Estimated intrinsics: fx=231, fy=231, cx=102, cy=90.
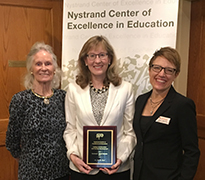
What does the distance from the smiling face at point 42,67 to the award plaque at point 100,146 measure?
566mm

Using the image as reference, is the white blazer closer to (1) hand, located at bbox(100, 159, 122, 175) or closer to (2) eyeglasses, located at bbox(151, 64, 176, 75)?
(1) hand, located at bbox(100, 159, 122, 175)

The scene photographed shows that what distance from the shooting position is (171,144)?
5.14 feet

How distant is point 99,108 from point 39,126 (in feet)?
1.64

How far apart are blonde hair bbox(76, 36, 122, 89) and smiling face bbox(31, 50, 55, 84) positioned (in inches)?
10.2

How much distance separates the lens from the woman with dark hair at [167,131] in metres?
1.50

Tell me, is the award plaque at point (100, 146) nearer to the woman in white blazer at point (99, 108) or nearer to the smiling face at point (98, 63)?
the woman in white blazer at point (99, 108)

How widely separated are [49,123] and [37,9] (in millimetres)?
1678

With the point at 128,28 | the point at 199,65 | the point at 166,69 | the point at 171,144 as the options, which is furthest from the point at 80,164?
the point at 199,65

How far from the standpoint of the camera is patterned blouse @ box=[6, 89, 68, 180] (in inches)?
72.9

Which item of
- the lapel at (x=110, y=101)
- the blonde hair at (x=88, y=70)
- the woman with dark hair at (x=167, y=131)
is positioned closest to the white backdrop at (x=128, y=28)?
the blonde hair at (x=88, y=70)

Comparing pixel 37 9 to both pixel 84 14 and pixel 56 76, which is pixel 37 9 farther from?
pixel 56 76

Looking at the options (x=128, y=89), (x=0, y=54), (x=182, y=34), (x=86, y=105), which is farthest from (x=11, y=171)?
(x=182, y=34)

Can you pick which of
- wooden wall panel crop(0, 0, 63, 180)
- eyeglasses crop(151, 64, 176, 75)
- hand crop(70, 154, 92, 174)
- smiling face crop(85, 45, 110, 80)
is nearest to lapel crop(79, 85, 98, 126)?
smiling face crop(85, 45, 110, 80)

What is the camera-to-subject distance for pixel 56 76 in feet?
7.09
